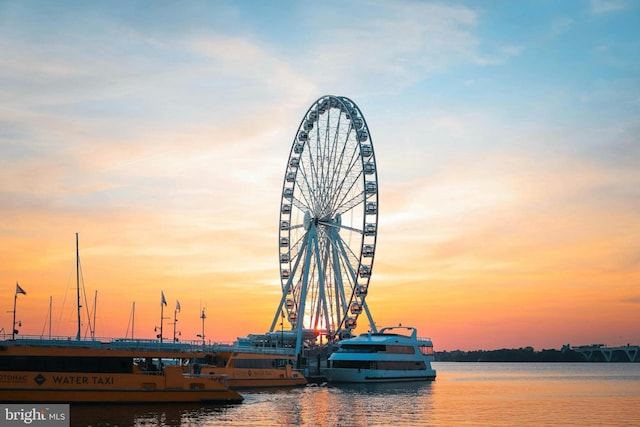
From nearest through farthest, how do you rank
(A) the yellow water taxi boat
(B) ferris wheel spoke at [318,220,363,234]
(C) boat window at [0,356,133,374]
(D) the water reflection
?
(D) the water reflection < (A) the yellow water taxi boat < (C) boat window at [0,356,133,374] < (B) ferris wheel spoke at [318,220,363,234]

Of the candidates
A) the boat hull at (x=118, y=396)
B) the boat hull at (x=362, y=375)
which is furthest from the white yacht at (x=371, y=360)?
the boat hull at (x=118, y=396)

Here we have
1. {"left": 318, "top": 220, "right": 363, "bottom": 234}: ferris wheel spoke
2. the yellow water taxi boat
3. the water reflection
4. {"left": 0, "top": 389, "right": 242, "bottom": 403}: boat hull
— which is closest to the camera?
the water reflection

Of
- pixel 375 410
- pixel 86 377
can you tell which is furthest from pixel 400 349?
pixel 86 377

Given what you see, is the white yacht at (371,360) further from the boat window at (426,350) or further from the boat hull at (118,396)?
the boat hull at (118,396)

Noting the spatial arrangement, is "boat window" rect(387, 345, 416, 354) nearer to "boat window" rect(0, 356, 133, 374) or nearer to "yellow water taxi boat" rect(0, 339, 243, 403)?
"yellow water taxi boat" rect(0, 339, 243, 403)

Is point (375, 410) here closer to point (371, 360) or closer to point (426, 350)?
point (371, 360)

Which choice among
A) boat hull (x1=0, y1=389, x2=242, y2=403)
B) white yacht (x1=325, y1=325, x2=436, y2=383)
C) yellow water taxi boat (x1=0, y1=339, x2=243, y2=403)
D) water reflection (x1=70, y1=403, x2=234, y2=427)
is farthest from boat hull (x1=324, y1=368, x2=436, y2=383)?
water reflection (x1=70, y1=403, x2=234, y2=427)

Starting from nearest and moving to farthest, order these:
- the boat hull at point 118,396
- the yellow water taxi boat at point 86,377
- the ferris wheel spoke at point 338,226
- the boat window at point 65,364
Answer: the boat hull at point 118,396
the yellow water taxi boat at point 86,377
the boat window at point 65,364
the ferris wheel spoke at point 338,226

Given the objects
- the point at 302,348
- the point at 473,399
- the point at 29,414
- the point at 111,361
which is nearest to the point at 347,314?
the point at 302,348

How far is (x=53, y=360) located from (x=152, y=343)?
47.9 feet

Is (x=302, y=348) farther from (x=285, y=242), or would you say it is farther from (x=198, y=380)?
(x=198, y=380)

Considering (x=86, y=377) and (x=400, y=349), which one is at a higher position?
(x=400, y=349)

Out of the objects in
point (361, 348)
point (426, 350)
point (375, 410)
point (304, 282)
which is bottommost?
point (375, 410)

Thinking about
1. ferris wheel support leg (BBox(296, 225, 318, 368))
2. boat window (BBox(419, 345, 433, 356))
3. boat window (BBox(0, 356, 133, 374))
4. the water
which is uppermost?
ferris wheel support leg (BBox(296, 225, 318, 368))
